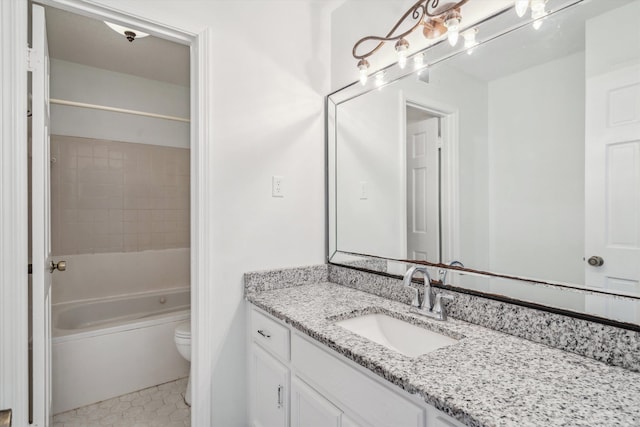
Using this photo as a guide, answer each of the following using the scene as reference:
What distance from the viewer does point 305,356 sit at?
3.88 ft

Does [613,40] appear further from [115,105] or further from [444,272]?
[115,105]

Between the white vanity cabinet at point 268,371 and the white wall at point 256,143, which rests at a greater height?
the white wall at point 256,143

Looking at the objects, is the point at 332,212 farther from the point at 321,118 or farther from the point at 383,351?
the point at 383,351

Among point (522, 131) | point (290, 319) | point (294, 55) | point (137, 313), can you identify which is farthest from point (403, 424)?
point (137, 313)

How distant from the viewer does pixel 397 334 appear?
1.30 meters

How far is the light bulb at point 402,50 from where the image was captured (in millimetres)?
1414

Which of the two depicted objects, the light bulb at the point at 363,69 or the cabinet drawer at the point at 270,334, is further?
the light bulb at the point at 363,69

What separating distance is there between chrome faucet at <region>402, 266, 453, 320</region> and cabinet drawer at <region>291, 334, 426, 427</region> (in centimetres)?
42

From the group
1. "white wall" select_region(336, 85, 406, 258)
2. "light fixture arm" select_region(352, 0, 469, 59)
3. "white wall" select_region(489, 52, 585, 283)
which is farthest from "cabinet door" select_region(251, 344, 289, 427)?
"light fixture arm" select_region(352, 0, 469, 59)

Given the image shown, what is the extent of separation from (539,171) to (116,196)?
321 cm

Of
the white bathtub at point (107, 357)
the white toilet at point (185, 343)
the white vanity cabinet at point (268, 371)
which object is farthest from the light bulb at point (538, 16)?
the white bathtub at point (107, 357)

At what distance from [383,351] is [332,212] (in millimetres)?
1069

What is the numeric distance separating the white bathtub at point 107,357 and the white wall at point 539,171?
2287 millimetres

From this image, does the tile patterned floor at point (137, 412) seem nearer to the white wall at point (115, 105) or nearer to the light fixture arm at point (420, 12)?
the white wall at point (115, 105)
